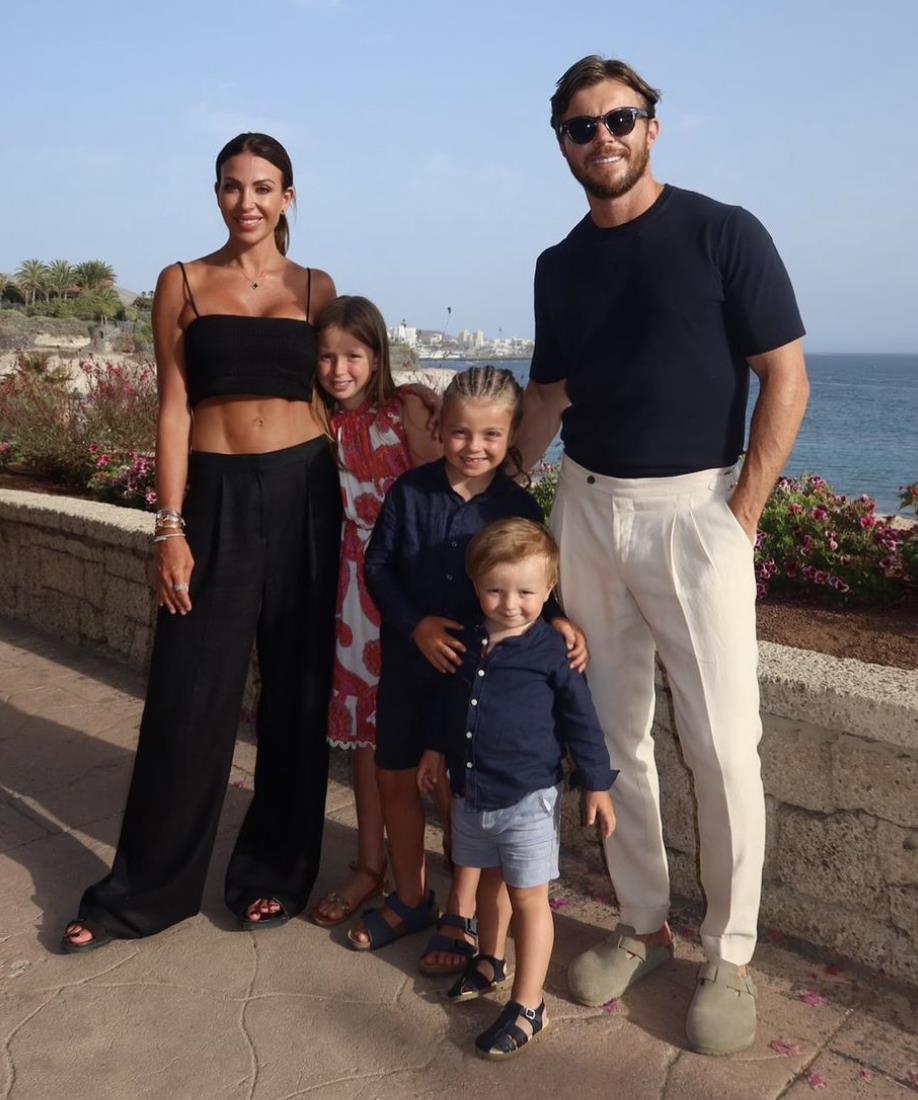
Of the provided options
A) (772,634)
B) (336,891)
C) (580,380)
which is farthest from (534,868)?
(772,634)

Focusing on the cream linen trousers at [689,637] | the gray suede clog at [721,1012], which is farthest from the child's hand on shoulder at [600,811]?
the gray suede clog at [721,1012]

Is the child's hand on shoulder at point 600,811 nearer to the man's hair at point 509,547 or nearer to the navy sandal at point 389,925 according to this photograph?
the man's hair at point 509,547

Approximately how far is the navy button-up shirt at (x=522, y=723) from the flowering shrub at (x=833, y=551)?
6.64 feet

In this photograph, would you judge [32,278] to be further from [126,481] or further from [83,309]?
[126,481]

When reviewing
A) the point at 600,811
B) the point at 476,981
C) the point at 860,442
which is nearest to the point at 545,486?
the point at 600,811

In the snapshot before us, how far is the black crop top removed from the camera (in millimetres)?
3000

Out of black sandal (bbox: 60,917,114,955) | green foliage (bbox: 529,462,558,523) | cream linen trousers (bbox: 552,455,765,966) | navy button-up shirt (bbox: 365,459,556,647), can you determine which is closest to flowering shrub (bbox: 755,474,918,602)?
green foliage (bbox: 529,462,558,523)

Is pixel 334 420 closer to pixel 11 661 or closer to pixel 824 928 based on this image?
pixel 824 928

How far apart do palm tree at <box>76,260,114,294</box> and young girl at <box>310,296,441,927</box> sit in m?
71.8

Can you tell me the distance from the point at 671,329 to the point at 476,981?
1676mm

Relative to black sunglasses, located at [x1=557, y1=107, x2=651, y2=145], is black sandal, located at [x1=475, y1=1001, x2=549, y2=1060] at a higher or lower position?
lower

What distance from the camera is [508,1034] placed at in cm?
254

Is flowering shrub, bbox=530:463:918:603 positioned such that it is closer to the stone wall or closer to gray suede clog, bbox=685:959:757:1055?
the stone wall

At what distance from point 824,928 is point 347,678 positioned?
1.48 metres
